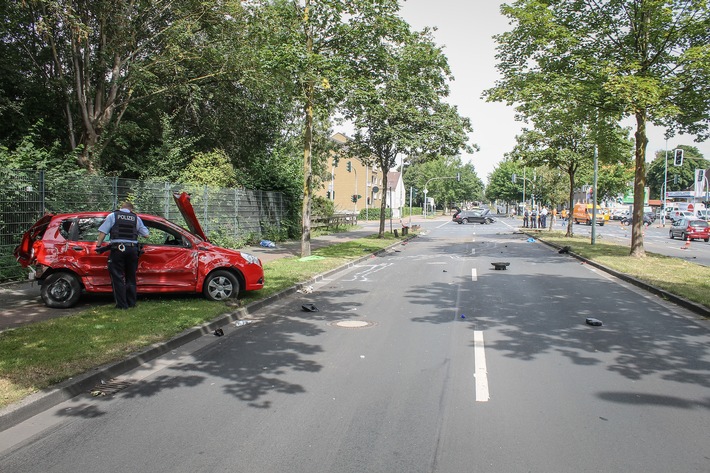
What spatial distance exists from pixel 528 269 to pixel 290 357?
11.4 m

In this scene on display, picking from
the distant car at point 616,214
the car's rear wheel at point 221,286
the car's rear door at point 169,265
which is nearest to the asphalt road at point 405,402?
the car's rear wheel at point 221,286

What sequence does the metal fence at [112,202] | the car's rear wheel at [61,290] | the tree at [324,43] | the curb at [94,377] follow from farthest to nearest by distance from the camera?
the tree at [324,43]
the metal fence at [112,202]
the car's rear wheel at [61,290]
the curb at [94,377]

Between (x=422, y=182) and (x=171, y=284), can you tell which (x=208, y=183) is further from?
(x=422, y=182)

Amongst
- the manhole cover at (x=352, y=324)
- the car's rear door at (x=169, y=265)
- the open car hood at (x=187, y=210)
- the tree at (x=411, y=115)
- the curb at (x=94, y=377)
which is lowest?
the manhole cover at (x=352, y=324)

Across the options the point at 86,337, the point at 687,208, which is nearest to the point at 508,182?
the point at 687,208

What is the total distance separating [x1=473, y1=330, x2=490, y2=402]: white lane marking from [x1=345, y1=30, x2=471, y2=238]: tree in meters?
11.9

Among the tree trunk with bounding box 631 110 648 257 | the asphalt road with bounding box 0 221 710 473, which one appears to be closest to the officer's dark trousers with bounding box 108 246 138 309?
the asphalt road with bounding box 0 221 710 473

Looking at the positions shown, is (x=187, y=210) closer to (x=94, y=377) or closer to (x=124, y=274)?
(x=124, y=274)

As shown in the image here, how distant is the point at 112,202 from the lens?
14.2 metres

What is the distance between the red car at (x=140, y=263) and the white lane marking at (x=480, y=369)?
4.46 meters

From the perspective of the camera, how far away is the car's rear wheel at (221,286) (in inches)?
371

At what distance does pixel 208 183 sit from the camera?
818 inches

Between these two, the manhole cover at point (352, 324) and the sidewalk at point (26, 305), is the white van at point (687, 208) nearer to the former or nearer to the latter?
the manhole cover at point (352, 324)

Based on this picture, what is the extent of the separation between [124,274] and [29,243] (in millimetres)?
1874
